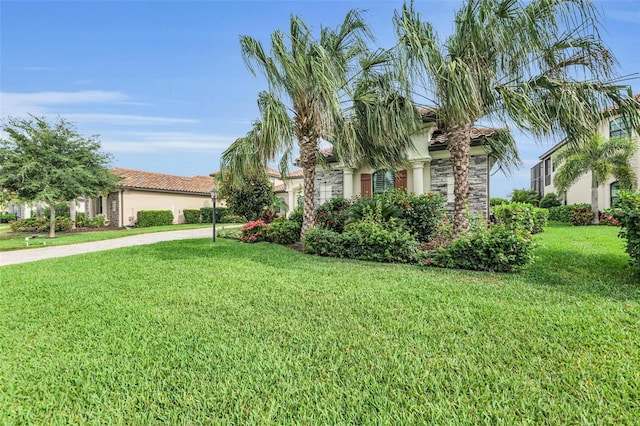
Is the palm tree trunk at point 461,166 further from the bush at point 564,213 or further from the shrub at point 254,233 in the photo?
the bush at point 564,213

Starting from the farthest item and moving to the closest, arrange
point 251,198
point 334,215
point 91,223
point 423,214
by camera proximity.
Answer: point 91,223 → point 251,198 → point 334,215 → point 423,214

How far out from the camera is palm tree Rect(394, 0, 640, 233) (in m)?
6.55

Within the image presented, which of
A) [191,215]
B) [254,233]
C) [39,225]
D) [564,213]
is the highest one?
[191,215]

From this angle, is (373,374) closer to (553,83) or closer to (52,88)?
(553,83)

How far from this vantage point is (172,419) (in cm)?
216

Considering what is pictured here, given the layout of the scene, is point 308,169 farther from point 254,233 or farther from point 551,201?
point 551,201

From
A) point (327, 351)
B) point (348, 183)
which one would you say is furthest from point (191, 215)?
point (327, 351)

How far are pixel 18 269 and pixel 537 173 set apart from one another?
1937 inches

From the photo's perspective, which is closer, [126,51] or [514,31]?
[514,31]

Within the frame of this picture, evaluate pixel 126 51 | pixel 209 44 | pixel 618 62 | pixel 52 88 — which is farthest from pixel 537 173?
pixel 52 88

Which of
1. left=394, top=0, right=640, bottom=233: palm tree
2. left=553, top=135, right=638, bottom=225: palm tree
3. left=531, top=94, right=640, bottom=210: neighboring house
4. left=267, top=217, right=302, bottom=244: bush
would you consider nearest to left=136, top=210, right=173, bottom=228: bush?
left=267, top=217, right=302, bottom=244: bush

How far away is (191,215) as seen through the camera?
85.8 ft

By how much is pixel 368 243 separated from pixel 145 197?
22603 mm

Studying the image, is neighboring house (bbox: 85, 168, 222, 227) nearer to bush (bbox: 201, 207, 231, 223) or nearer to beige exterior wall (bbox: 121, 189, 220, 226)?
beige exterior wall (bbox: 121, 189, 220, 226)
